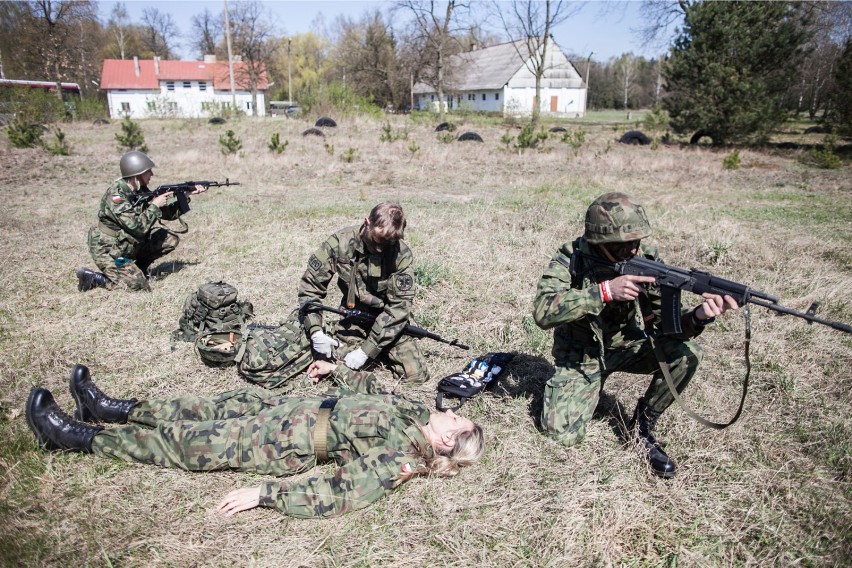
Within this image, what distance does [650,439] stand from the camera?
3412mm

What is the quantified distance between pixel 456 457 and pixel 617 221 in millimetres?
1733

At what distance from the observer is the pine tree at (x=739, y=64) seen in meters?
20.4

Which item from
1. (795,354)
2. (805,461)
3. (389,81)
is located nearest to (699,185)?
(795,354)

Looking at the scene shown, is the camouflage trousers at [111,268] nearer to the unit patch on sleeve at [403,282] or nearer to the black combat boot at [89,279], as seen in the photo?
the black combat boot at [89,279]

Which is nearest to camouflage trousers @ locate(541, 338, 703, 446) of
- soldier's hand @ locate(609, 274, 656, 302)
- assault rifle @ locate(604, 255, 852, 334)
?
assault rifle @ locate(604, 255, 852, 334)

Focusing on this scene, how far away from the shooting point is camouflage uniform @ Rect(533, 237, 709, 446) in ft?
10.7

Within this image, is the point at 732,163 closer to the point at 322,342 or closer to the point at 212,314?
the point at 322,342

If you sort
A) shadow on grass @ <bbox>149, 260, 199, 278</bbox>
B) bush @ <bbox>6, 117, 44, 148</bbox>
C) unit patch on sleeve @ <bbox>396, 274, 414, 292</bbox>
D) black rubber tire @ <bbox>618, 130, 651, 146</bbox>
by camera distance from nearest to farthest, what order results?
unit patch on sleeve @ <bbox>396, 274, 414, 292</bbox>, shadow on grass @ <bbox>149, 260, 199, 278</bbox>, bush @ <bbox>6, 117, 44, 148</bbox>, black rubber tire @ <bbox>618, 130, 651, 146</bbox>

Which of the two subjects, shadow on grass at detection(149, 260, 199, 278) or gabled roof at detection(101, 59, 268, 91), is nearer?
shadow on grass at detection(149, 260, 199, 278)

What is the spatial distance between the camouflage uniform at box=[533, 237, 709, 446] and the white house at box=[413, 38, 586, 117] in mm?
49250

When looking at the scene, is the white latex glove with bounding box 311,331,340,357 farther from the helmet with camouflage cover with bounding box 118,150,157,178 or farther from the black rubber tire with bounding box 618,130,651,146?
the black rubber tire with bounding box 618,130,651,146

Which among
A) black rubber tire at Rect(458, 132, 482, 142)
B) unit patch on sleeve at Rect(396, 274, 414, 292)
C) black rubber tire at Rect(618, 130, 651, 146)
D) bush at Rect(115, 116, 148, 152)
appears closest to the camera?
unit patch on sleeve at Rect(396, 274, 414, 292)

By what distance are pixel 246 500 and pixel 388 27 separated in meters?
50.8

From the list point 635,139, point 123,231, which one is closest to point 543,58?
point 635,139
